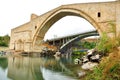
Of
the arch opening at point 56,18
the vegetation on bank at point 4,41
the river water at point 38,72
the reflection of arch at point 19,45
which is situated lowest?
the river water at point 38,72

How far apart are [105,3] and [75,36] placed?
44.4 feet

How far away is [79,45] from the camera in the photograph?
4947 cm

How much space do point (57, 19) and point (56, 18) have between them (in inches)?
40.1

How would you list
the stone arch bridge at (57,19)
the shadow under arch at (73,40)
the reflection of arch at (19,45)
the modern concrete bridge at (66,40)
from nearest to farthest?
the stone arch bridge at (57,19) < the shadow under arch at (73,40) < the modern concrete bridge at (66,40) < the reflection of arch at (19,45)

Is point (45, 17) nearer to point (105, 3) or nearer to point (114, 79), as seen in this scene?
point (105, 3)

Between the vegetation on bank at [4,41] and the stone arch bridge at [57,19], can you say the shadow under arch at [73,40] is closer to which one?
the stone arch bridge at [57,19]

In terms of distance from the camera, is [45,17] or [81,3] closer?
[81,3]

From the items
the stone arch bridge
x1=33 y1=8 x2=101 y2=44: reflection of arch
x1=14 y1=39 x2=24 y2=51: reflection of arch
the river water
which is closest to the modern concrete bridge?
the stone arch bridge

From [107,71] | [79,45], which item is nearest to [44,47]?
[79,45]

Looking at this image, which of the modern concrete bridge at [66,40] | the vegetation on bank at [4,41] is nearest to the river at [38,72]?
the modern concrete bridge at [66,40]

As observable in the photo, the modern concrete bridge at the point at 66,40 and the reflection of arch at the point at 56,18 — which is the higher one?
the reflection of arch at the point at 56,18

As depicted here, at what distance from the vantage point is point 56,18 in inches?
1528

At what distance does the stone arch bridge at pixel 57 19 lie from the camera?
27.9 m

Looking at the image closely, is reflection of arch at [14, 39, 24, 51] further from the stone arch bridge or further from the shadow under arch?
the shadow under arch
